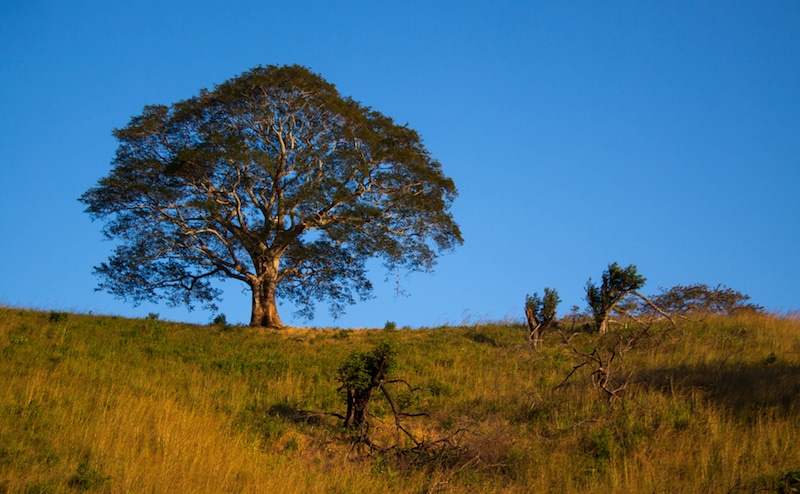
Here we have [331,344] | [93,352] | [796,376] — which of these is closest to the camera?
[796,376]

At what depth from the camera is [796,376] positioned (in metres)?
12.6

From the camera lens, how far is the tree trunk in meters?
26.5

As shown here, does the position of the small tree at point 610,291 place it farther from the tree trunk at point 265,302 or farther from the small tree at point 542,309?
the tree trunk at point 265,302

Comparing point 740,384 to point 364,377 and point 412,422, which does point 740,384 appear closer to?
point 412,422

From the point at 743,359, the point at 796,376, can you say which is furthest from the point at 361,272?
the point at 796,376

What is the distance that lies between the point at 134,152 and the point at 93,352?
13672 mm

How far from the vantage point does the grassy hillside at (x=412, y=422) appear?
961cm

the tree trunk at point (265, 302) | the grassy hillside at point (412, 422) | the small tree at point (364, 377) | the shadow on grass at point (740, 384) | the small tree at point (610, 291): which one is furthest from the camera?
the tree trunk at point (265, 302)

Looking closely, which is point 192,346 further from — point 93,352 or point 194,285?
point 194,285

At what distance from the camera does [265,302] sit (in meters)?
26.8

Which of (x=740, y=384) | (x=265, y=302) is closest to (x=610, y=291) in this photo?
(x=740, y=384)

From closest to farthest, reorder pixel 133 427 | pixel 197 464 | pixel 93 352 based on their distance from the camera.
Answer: pixel 197 464 < pixel 133 427 < pixel 93 352

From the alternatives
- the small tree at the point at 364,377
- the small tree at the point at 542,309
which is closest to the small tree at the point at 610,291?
the small tree at the point at 542,309

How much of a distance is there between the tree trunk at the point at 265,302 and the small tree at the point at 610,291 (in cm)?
1190
